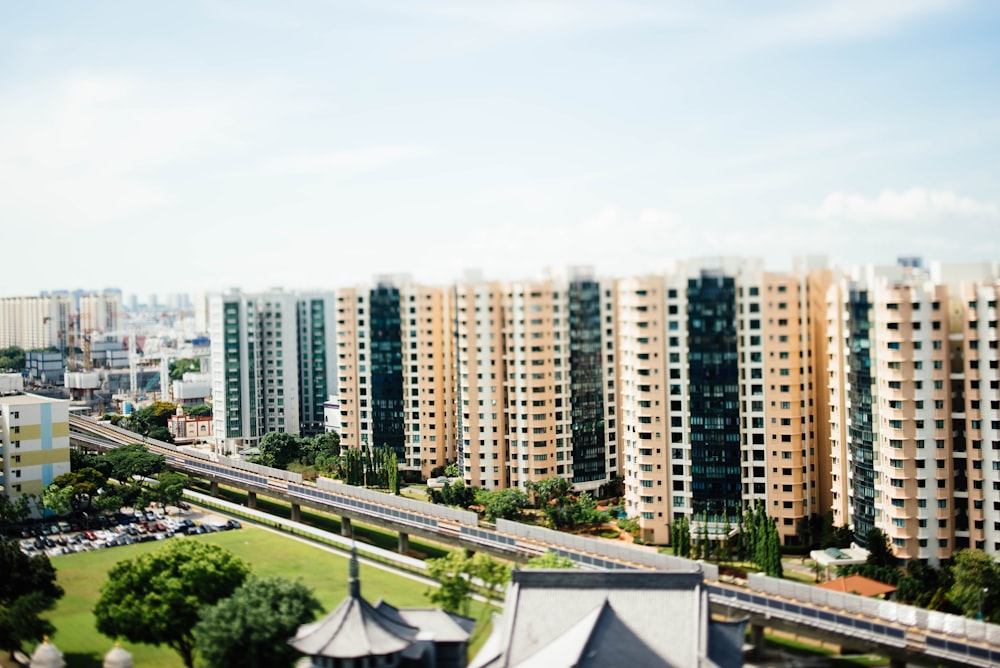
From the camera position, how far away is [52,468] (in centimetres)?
4531

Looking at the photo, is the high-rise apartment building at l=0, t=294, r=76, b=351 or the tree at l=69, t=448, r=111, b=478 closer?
the tree at l=69, t=448, r=111, b=478

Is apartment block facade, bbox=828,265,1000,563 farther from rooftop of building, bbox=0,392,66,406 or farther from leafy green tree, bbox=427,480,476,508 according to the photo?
rooftop of building, bbox=0,392,66,406

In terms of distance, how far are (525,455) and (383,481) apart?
9.45 metres

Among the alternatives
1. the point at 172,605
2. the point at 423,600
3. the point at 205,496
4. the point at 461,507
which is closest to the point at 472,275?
the point at 461,507

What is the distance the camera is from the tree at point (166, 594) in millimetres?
26000

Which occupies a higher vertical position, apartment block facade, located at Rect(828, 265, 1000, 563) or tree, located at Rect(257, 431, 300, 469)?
apartment block facade, located at Rect(828, 265, 1000, 563)

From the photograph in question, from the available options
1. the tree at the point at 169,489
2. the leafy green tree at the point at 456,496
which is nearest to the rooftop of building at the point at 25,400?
the tree at the point at 169,489

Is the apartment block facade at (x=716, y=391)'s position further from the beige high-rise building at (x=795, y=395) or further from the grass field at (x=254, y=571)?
the grass field at (x=254, y=571)

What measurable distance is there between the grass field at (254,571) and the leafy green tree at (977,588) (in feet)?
47.3

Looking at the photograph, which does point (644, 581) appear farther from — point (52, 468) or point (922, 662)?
point (52, 468)

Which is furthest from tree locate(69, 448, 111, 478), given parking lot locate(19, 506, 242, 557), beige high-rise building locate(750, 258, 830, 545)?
beige high-rise building locate(750, 258, 830, 545)

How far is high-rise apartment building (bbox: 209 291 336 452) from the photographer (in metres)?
61.8

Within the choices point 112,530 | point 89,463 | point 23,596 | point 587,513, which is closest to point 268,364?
point 89,463

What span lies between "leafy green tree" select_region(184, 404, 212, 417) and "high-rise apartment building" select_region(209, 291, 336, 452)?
1304 cm
